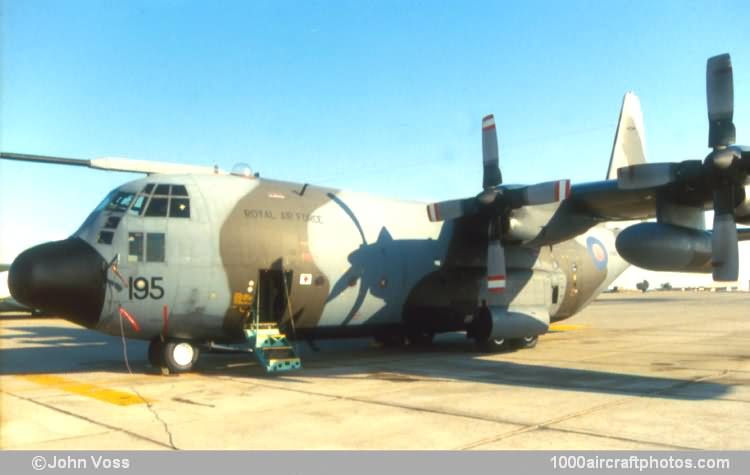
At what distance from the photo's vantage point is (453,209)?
1527cm

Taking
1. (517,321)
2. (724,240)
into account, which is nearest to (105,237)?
(517,321)

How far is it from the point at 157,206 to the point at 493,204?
7.57m

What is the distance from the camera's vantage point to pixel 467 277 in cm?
1680

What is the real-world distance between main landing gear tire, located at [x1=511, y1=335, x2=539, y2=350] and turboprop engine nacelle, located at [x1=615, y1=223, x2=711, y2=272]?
5546 mm

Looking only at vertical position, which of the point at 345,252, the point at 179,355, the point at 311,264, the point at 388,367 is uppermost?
the point at 345,252

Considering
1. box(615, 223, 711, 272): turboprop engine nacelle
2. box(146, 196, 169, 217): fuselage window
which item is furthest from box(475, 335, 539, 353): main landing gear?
box(146, 196, 169, 217): fuselage window

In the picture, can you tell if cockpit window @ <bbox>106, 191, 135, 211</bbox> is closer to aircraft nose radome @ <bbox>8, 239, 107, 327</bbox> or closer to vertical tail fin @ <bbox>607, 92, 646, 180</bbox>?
aircraft nose radome @ <bbox>8, 239, 107, 327</bbox>

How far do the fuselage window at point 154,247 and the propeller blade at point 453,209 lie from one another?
21.0 feet

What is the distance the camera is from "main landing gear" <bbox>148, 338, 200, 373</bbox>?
509 inches

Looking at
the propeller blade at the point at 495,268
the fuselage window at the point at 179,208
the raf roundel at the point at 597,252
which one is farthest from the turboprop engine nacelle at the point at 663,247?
the fuselage window at the point at 179,208

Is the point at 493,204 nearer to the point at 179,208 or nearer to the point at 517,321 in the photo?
the point at 517,321

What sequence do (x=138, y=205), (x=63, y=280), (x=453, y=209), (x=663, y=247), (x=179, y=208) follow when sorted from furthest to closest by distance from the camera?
(x=453, y=209) < (x=179, y=208) < (x=138, y=205) < (x=663, y=247) < (x=63, y=280)
